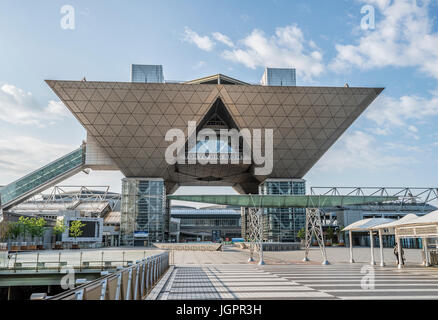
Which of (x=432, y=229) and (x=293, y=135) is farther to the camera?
(x=293, y=135)

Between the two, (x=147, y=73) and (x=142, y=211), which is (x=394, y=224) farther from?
(x=142, y=211)

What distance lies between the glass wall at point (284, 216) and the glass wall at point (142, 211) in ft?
57.5

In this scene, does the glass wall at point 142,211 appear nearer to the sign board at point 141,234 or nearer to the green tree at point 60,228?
the sign board at point 141,234

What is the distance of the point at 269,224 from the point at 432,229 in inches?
1737

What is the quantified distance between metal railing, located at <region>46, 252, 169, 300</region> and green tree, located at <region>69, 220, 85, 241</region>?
140 ft

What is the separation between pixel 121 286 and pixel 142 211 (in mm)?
52339

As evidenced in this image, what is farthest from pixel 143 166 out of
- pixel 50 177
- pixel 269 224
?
pixel 269 224

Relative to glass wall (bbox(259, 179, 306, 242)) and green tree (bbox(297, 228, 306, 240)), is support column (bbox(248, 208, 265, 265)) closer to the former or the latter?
glass wall (bbox(259, 179, 306, 242))

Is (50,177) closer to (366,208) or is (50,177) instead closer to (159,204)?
(159,204)

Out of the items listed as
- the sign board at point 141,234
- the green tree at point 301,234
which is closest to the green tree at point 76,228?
the sign board at point 141,234

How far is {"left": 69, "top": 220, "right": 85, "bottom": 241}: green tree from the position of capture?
176ft

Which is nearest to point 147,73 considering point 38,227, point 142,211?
point 142,211

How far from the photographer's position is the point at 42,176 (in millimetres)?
57594
